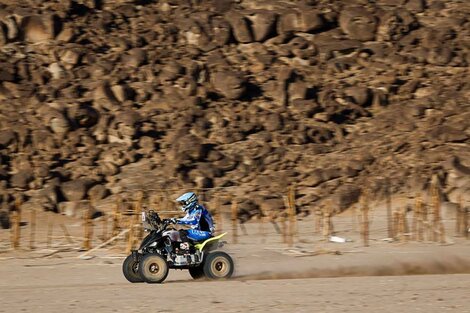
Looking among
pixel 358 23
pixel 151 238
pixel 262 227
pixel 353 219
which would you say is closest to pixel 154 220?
pixel 151 238

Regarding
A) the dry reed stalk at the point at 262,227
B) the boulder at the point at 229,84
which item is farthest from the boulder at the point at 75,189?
the boulder at the point at 229,84

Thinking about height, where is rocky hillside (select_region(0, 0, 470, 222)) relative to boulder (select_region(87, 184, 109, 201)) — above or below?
above

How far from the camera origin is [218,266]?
15336 millimetres

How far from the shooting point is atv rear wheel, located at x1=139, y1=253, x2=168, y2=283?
14797 mm

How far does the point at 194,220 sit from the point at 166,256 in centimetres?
72

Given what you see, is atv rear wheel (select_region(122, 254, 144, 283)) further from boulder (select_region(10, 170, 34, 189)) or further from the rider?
boulder (select_region(10, 170, 34, 189))

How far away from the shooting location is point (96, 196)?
1230 inches

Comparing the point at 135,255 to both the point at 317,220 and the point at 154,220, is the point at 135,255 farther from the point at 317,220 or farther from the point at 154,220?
the point at 317,220

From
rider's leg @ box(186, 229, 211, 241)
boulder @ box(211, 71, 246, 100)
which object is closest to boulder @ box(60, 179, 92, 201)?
boulder @ box(211, 71, 246, 100)

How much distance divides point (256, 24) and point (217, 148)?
8591mm

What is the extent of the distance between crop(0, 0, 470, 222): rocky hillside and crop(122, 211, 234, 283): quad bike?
1490 cm

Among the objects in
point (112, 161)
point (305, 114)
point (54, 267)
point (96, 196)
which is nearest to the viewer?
point (54, 267)

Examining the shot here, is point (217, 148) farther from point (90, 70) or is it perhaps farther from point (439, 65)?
point (439, 65)

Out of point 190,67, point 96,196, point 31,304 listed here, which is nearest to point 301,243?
point 96,196
